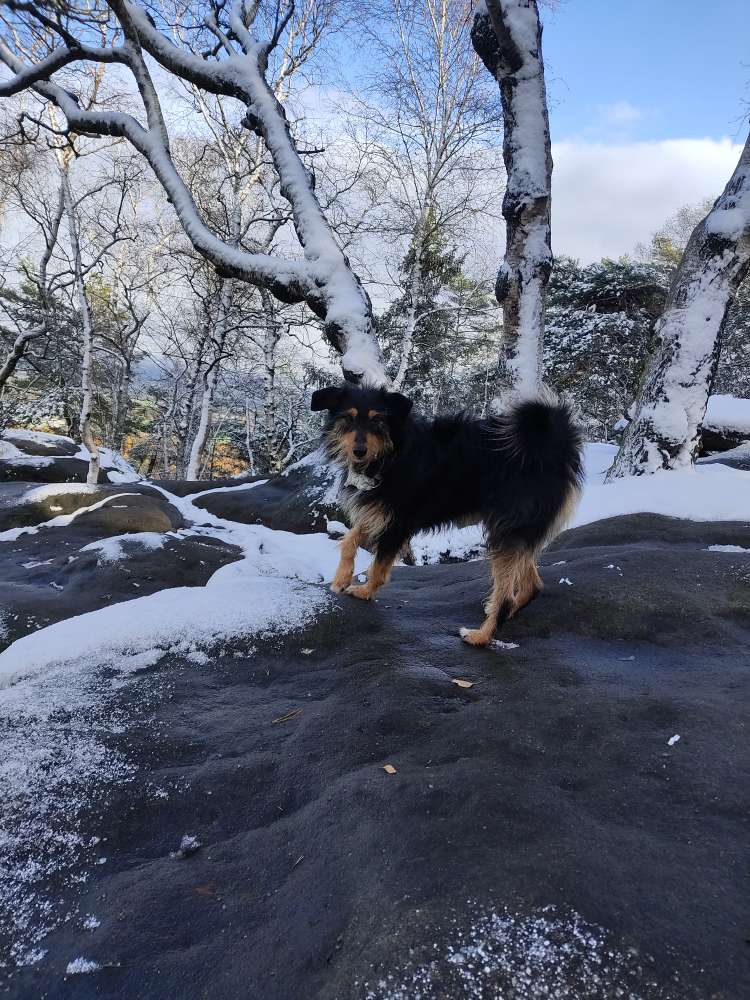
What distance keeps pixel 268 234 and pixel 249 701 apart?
1733cm

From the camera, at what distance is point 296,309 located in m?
18.2

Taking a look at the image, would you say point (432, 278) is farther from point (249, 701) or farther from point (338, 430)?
point (249, 701)

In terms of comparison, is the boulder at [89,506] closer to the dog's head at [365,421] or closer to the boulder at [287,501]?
the boulder at [287,501]

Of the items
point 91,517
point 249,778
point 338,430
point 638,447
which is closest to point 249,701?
point 249,778

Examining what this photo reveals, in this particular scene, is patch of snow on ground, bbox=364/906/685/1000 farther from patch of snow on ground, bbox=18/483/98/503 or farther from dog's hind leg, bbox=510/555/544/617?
patch of snow on ground, bbox=18/483/98/503

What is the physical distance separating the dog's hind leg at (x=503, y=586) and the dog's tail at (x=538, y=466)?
0.48ft

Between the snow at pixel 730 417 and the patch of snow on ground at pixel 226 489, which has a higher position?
the snow at pixel 730 417

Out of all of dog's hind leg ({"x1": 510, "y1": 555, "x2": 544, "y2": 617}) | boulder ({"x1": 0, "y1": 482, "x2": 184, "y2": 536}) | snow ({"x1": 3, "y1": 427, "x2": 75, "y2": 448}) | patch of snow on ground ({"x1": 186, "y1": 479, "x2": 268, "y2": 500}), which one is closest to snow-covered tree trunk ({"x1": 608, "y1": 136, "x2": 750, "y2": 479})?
dog's hind leg ({"x1": 510, "y1": 555, "x2": 544, "y2": 617})

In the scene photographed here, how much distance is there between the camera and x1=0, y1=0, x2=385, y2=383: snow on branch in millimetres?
6270

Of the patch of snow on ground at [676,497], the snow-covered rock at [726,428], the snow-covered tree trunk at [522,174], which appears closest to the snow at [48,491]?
the snow-covered tree trunk at [522,174]

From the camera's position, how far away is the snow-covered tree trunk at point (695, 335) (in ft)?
20.1

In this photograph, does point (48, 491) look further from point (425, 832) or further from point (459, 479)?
point (425, 832)

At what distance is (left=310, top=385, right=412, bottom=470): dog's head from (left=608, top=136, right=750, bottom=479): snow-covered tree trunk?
411 centimetres

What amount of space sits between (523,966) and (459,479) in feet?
9.09
